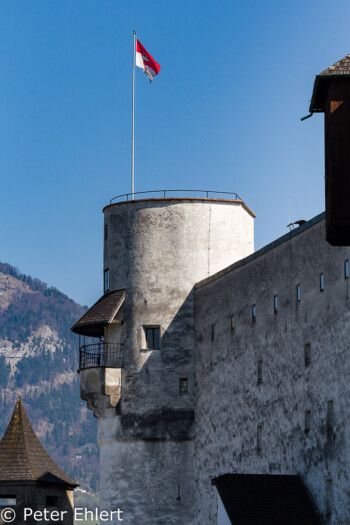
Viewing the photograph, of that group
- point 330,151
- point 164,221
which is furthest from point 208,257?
point 330,151

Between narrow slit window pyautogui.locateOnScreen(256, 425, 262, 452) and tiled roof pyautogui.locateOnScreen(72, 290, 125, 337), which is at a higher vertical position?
tiled roof pyautogui.locateOnScreen(72, 290, 125, 337)

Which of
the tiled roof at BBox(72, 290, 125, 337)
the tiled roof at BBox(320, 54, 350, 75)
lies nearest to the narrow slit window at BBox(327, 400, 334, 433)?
the tiled roof at BBox(320, 54, 350, 75)

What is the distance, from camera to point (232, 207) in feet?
196

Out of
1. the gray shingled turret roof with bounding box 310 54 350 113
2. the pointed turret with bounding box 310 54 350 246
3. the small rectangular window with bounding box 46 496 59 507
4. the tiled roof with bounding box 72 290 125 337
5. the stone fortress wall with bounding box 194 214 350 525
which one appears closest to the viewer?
the pointed turret with bounding box 310 54 350 246

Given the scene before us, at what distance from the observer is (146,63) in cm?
6381

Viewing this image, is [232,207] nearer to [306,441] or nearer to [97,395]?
[97,395]

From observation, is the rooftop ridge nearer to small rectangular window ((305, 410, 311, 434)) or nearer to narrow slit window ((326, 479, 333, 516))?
small rectangular window ((305, 410, 311, 434))

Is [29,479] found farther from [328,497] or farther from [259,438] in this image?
[328,497]

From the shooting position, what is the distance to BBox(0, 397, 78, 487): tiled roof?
62.2 meters

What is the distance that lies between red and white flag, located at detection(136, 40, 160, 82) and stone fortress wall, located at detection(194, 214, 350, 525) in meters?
12.4

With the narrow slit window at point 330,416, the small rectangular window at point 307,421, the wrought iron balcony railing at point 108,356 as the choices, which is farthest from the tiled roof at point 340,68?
the wrought iron balcony railing at point 108,356

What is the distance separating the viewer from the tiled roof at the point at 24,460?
204 ft

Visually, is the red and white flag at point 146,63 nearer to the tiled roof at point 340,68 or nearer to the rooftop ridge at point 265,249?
the rooftop ridge at point 265,249

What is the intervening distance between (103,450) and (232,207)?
1306 cm
